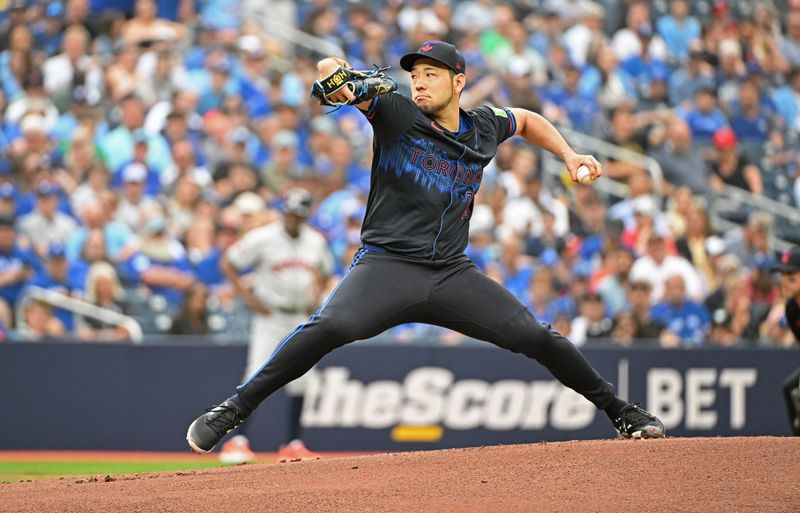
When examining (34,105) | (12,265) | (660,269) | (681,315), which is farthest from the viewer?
(34,105)

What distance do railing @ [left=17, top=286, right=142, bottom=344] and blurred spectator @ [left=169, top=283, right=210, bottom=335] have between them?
0.41 m

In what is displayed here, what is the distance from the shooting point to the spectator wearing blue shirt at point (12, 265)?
12.2 meters

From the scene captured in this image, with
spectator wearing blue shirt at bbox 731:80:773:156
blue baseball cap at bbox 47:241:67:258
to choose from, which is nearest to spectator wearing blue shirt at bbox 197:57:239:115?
blue baseball cap at bbox 47:241:67:258

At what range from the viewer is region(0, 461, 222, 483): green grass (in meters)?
9.81

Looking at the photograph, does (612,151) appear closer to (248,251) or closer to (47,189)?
(248,251)

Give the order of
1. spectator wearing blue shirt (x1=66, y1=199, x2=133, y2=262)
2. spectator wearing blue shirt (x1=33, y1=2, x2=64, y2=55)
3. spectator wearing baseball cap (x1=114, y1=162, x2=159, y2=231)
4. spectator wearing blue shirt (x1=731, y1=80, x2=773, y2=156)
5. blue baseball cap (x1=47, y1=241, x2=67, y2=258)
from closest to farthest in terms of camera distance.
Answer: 1. blue baseball cap (x1=47, y1=241, x2=67, y2=258)
2. spectator wearing blue shirt (x1=66, y1=199, x2=133, y2=262)
3. spectator wearing baseball cap (x1=114, y1=162, x2=159, y2=231)
4. spectator wearing blue shirt (x1=33, y1=2, x2=64, y2=55)
5. spectator wearing blue shirt (x1=731, y1=80, x2=773, y2=156)

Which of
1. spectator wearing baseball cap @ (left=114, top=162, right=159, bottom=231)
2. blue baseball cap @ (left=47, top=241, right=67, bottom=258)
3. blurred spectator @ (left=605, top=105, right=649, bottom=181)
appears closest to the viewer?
blue baseball cap @ (left=47, top=241, right=67, bottom=258)

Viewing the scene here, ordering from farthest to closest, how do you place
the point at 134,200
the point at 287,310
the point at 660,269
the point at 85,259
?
the point at 660,269 < the point at 134,200 < the point at 85,259 < the point at 287,310

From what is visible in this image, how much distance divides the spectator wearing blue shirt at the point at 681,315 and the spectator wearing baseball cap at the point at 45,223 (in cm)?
650

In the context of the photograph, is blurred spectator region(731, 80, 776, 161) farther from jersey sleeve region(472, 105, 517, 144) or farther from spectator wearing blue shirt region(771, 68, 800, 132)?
jersey sleeve region(472, 105, 517, 144)

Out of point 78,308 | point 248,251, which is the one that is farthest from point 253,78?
point 248,251

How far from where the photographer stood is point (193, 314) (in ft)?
40.6

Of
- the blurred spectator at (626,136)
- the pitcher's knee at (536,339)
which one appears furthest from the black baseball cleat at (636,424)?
the blurred spectator at (626,136)

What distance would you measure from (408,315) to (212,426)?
1173mm
